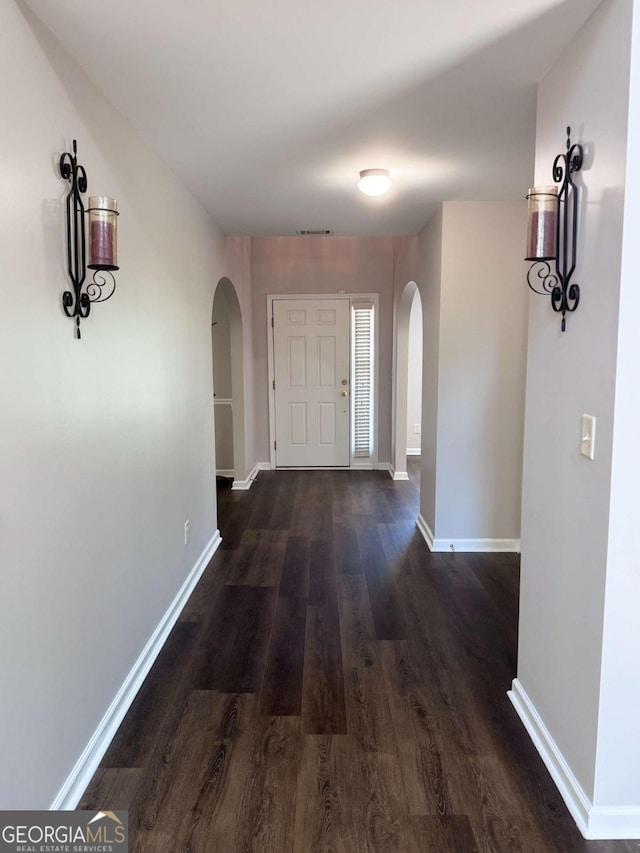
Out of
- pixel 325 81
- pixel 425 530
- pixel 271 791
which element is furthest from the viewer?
pixel 425 530

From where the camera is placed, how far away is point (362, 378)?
6.52 metres

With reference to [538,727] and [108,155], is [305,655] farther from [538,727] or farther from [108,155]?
[108,155]

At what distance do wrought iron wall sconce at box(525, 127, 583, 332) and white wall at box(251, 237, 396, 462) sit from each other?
4611 mm

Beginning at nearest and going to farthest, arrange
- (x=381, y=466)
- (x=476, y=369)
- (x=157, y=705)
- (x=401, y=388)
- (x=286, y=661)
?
(x=157, y=705) → (x=286, y=661) → (x=476, y=369) → (x=401, y=388) → (x=381, y=466)

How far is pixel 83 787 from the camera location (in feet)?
5.81

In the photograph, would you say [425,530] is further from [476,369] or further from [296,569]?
[476,369]

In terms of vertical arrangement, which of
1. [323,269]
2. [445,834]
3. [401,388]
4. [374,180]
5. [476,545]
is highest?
[323,269]

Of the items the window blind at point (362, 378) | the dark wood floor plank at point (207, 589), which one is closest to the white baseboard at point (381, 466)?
the window blind at point (362, 378)

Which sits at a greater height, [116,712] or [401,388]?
[401,388]

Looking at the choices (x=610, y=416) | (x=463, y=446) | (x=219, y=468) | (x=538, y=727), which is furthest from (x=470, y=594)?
(x=219, y=468)

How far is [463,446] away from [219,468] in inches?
127

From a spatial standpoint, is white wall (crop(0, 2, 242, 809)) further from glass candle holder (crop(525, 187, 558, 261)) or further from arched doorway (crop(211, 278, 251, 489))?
arched doorway (crop(211, 278, 251, 489))

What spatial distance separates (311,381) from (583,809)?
17.1 ft

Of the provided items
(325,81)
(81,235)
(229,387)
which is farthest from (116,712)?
(229,387)
